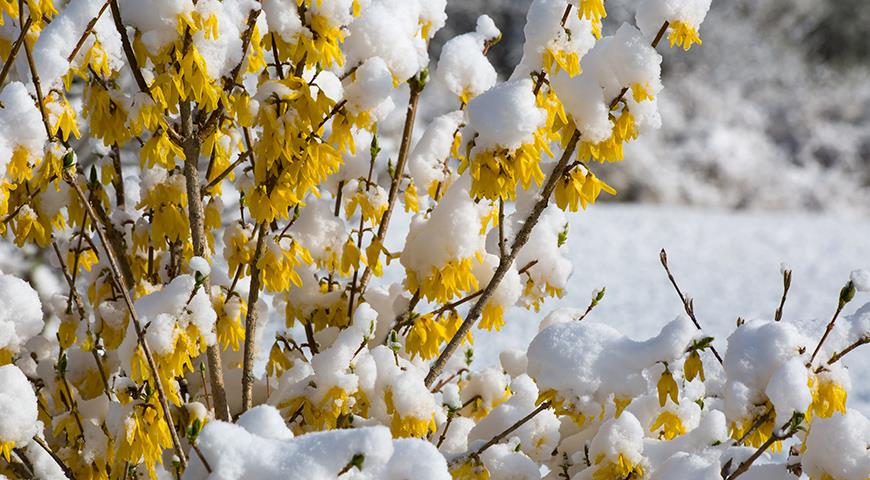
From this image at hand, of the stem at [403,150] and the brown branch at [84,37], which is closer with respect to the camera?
the brown branch at [84,37]

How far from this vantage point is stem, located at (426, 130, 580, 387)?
158 cm

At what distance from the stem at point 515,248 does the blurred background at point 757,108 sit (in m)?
7.95

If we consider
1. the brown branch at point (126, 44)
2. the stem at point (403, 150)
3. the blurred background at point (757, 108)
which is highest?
the blurred background at point (757, 108)

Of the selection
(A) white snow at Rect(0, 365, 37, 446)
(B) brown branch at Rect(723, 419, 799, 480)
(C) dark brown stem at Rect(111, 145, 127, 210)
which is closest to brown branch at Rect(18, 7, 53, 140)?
(A) white snow at Rect(0, 365, 37, 446)

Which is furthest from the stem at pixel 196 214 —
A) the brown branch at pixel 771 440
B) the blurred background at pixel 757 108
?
the blurred background at pixel 757 108

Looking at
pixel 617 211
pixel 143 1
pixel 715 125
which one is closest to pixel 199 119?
pixel 143 1

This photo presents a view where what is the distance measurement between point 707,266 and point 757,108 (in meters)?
3.93

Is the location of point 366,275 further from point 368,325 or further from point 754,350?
point 754,350

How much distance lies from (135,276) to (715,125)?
9.14 m

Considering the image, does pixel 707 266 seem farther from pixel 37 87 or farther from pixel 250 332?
pixel 37 87

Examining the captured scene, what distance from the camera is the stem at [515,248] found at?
1582mm

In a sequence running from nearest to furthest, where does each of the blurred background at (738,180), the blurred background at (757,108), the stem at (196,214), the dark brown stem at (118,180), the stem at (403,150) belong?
the stem at (196,214), the stem at (403,150), the dark brown stem at (118,180), the blurred background at (738,180), the blurred background at (757,108)

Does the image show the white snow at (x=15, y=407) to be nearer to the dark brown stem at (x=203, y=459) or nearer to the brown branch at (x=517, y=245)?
the dark brown stem at (x=203, y=459)

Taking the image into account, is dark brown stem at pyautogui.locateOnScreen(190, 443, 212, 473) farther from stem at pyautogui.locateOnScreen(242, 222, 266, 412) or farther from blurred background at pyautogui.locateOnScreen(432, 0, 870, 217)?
blurred background at pyautogui.locateOnScreen(432, 0, 870, 217)
